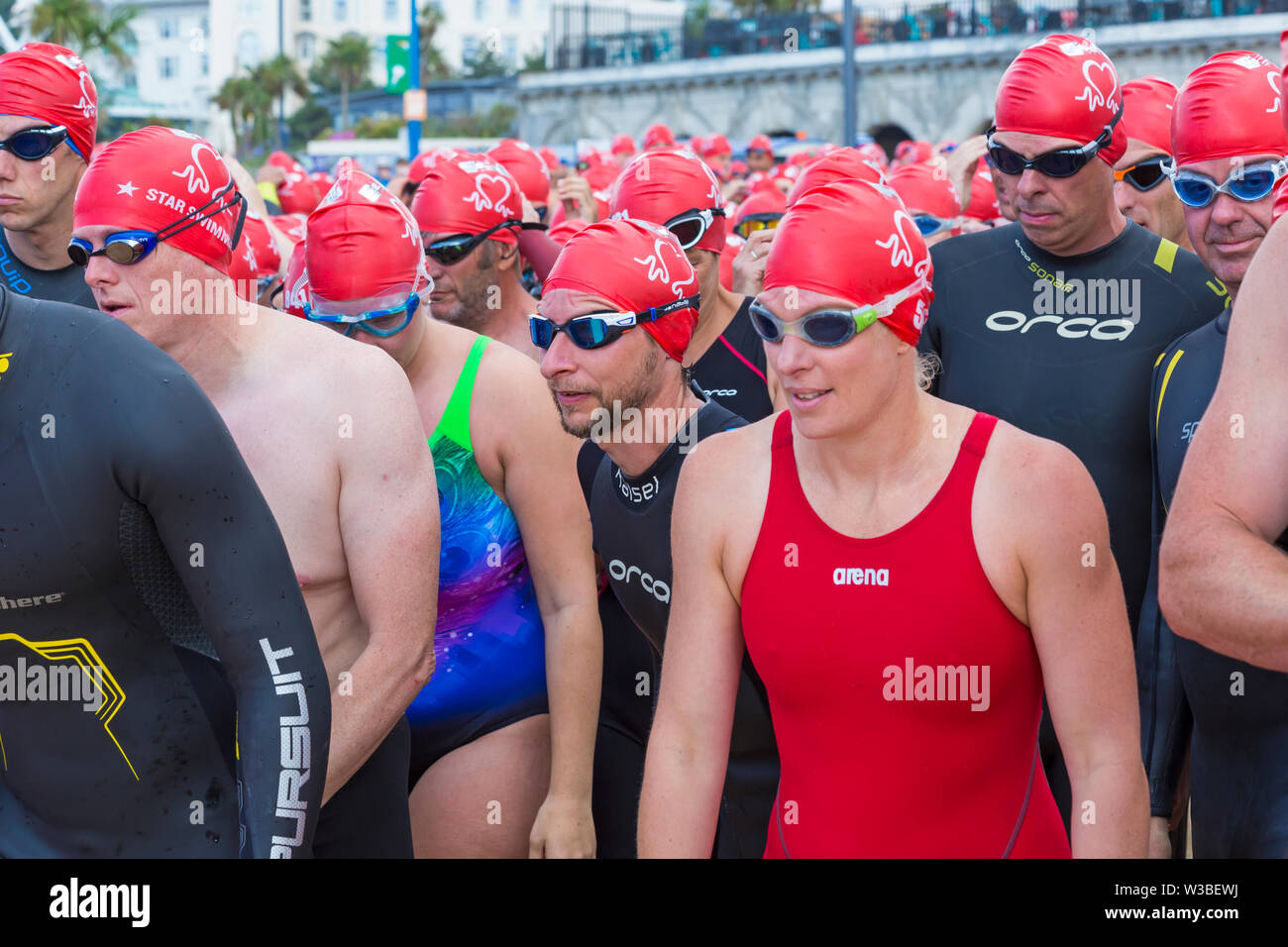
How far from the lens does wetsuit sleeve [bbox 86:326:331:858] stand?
7.54 ft

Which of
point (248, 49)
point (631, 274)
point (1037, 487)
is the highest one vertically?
point (248, 49)

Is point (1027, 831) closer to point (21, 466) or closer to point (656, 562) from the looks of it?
point (656, 562)

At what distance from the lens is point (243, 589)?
7.84ft

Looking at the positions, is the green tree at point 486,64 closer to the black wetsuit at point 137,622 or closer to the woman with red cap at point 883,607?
the woman with red cap at point 883,607

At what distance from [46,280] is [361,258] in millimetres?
1308

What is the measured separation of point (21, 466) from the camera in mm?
2324

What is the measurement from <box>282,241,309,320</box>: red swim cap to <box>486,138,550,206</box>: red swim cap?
16.4 feet

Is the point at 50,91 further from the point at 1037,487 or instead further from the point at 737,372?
the point at 1037,487

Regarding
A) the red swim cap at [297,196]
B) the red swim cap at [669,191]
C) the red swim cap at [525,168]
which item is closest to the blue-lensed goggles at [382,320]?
the red swim cap at [669,191]

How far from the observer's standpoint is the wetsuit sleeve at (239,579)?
2297 millimetres

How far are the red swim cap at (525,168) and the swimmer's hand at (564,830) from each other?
21.1 ft

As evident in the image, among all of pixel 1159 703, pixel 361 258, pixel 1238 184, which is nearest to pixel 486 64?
pixel 361 258
